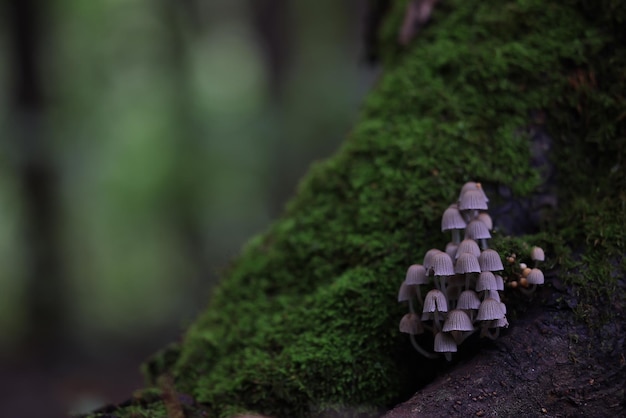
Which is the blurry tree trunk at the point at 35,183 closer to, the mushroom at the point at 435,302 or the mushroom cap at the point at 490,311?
the mushroom at the point at 435,302

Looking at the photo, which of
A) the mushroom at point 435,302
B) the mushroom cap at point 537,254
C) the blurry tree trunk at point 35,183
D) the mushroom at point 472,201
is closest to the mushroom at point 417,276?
the mushroom at point 435,302

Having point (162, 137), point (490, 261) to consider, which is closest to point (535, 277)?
point (490, 261)

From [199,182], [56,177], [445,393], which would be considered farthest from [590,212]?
[199,182]

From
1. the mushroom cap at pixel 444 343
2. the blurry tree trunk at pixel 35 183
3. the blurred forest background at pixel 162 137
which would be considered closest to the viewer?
the mushroom cap at pixel 444 343

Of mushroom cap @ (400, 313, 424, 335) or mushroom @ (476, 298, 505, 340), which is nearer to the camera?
mushroom @ (476, 298, 505, 340)

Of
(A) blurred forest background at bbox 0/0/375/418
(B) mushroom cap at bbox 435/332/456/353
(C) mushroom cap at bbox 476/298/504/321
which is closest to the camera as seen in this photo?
(C) mushroom cap at bbox 476/298/504/321

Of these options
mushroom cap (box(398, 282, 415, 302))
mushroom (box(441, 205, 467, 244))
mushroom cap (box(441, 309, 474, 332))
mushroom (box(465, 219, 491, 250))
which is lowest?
mushroom cap (box(441, 309, 474, 332))

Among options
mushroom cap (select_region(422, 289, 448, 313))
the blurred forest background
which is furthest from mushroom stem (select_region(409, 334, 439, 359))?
the blurred forest background

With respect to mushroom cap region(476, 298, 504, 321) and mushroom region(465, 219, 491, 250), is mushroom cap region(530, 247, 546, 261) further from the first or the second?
mushroom cap region(476, 298, 504, 321)

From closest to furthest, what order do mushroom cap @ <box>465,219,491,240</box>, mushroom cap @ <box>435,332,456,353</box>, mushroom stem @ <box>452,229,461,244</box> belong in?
mushroom cap @ <box>435,332,456,353</box> < mushroom cap @ <box>465,219,491,240</box> < mushroom stem @ <box>452,229,461,244</box>
